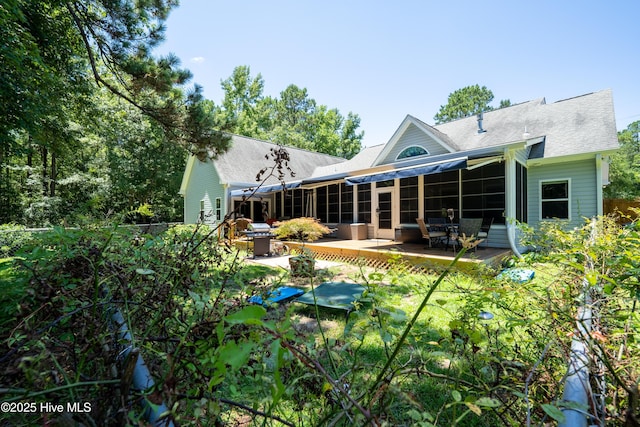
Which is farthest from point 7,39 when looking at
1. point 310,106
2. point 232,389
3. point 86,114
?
point 310,106

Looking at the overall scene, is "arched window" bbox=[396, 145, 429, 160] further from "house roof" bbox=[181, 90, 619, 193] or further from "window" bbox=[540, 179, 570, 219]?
"window" bbox=[540, 179, 570, 219]

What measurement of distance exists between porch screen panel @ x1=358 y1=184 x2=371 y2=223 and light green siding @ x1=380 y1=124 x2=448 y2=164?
60.4 inches

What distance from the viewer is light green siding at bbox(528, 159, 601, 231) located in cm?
946

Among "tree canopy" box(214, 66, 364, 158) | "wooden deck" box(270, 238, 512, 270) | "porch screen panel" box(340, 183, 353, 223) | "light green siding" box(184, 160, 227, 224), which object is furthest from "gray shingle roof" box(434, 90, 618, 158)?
"tree canopy" box(214, 66, 364, 158)

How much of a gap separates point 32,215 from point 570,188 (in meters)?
31.6

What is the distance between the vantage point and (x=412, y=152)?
11953mm

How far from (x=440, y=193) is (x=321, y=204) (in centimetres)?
662

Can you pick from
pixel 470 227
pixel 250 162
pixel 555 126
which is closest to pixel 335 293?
pixel 470 227

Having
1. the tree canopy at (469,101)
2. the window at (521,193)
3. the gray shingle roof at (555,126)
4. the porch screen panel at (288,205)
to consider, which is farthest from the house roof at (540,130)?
the tree canopy at (469,101)

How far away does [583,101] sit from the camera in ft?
39.6

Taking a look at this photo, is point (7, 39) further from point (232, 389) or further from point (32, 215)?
point (32, 215)

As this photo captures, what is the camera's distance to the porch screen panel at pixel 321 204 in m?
15.6

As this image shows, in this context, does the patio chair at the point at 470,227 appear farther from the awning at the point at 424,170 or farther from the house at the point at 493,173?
the awning at the point at 424,170

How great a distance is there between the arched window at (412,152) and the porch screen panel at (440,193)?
1.06 metres
